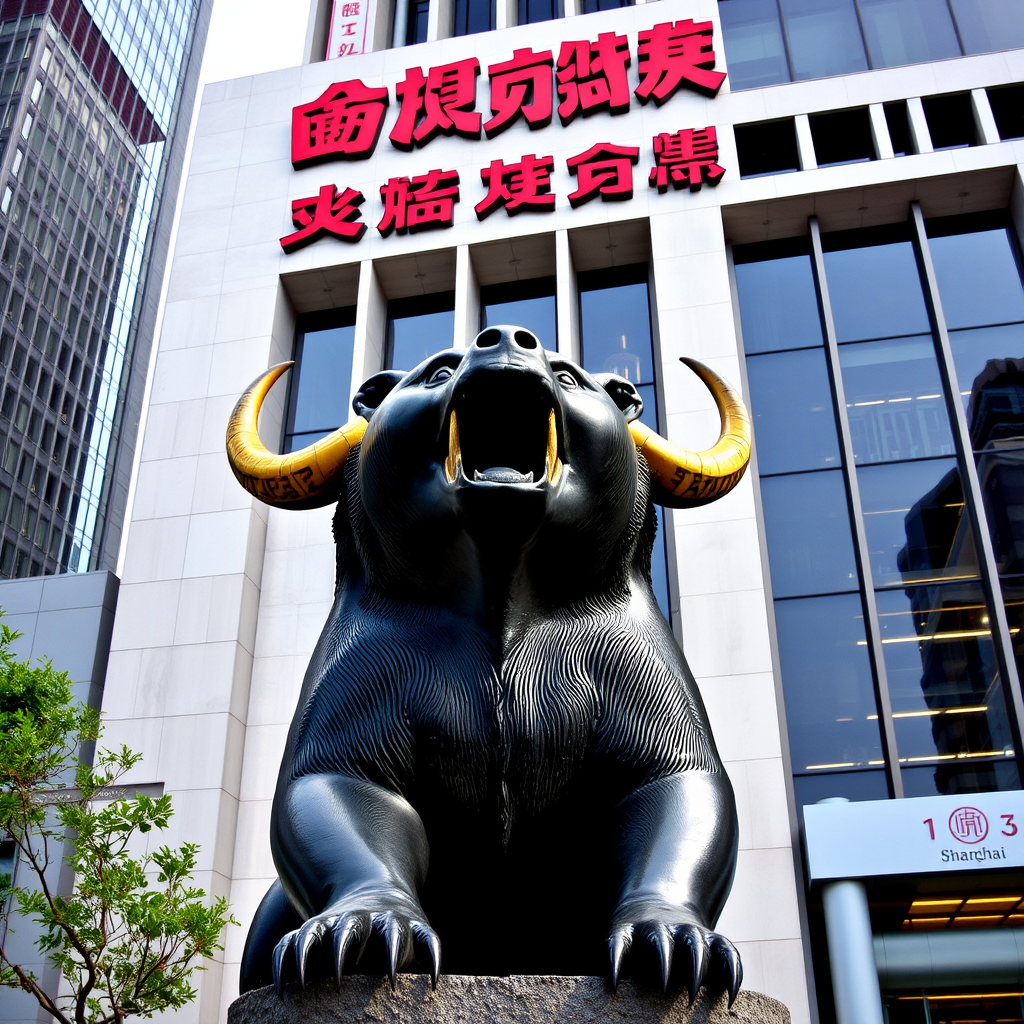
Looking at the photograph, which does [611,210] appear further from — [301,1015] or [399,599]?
[301,1015]

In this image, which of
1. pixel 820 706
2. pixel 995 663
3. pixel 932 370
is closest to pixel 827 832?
pixel 820 706

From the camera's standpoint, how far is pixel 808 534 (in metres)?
14.5

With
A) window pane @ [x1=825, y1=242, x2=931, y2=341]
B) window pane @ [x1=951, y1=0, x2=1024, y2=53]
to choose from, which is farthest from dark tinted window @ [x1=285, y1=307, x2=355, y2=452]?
window pane @ [x1=951, y1=0, x2=1024, y2=53]

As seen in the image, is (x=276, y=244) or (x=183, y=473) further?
(x=276, y=244)

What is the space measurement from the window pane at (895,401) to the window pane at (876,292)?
0.94 feet

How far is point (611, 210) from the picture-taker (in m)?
16.4

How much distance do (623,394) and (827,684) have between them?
35.9ft

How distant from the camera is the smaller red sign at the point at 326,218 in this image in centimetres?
1719

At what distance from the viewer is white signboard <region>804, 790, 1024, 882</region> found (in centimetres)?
1145

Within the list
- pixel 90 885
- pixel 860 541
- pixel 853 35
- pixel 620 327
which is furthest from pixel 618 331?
pixel 90 885

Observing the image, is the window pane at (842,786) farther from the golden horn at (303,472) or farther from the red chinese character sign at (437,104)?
the red chinese character sign at (437,104)

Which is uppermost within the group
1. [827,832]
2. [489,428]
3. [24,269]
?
[24,269]

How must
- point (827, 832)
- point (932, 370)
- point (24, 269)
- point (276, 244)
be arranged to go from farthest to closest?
point (24, 269) < point (276, 244) < point (932, 370) < point (827, 832)

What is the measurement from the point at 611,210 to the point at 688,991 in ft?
50.8
